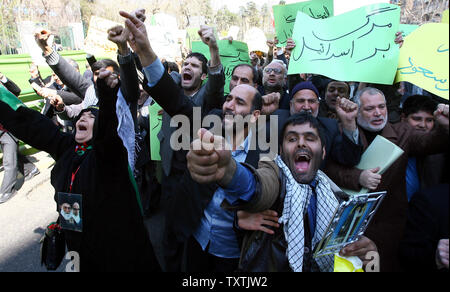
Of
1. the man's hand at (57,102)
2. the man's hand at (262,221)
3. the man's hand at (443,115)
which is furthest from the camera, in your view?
the man's hand at (57,102)

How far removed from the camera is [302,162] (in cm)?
150

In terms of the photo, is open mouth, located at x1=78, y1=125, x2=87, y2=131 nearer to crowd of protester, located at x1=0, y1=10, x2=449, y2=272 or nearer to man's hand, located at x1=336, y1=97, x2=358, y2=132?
crowd of protester, located at x1=0, y1=10, x2=449, y2=272

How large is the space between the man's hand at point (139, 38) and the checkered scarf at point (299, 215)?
0.99m

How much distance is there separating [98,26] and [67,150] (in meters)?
2.20

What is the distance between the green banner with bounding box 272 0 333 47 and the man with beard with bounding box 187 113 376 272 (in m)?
2.36

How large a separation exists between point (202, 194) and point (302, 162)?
0.66 metres

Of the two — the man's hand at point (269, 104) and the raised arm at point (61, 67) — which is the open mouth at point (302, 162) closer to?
the man's hand at point (269, 104)

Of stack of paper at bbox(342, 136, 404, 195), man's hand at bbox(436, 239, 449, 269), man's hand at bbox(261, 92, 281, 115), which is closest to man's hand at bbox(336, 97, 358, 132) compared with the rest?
stack of paper at bbox(342, 136, 404, 195)

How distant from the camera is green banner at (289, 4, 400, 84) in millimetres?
2234

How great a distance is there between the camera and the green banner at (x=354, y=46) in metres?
2.23

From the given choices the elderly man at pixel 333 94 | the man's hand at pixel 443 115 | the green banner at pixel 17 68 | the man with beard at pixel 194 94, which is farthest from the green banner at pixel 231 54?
the green banner at pixel 17 68

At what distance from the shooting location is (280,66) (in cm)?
365
